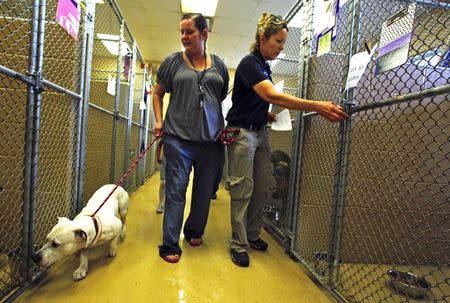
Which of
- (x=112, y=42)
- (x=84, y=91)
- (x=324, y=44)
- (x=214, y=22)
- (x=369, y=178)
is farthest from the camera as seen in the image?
(x=112, y=42)

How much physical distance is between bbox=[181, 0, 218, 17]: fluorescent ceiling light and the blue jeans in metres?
4.10

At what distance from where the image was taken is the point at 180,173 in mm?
1980

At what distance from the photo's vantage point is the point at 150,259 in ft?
6.36

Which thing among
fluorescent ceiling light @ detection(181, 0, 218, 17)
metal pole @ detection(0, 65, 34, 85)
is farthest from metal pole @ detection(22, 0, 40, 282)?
fluorescent ceiling light @ detection(181, 0, 218, 17)

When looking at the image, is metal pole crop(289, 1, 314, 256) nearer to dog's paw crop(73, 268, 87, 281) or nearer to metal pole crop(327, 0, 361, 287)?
metal pole crop(327, 0, 361, 287)

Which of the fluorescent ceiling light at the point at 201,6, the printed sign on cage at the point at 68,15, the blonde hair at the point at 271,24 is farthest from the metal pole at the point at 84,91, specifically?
the fluorescent ceiling light at the point at 201,6

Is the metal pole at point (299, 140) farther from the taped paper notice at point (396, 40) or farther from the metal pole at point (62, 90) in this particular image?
the metal pole at point (62, 90)

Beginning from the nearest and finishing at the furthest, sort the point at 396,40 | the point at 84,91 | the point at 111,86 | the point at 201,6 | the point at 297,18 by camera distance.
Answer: the point at 396,40 < the point at 84,91 < the point at 111,86 < the point at 297,18 < the point at 201,6

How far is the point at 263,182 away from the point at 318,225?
55 centimetres

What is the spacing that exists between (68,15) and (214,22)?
501 cm

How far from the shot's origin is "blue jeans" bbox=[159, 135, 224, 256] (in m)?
1.96

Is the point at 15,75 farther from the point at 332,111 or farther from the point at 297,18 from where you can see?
the point at 297,18

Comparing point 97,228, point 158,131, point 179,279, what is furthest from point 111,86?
point 179,279

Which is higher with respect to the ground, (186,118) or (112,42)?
(112,42)
